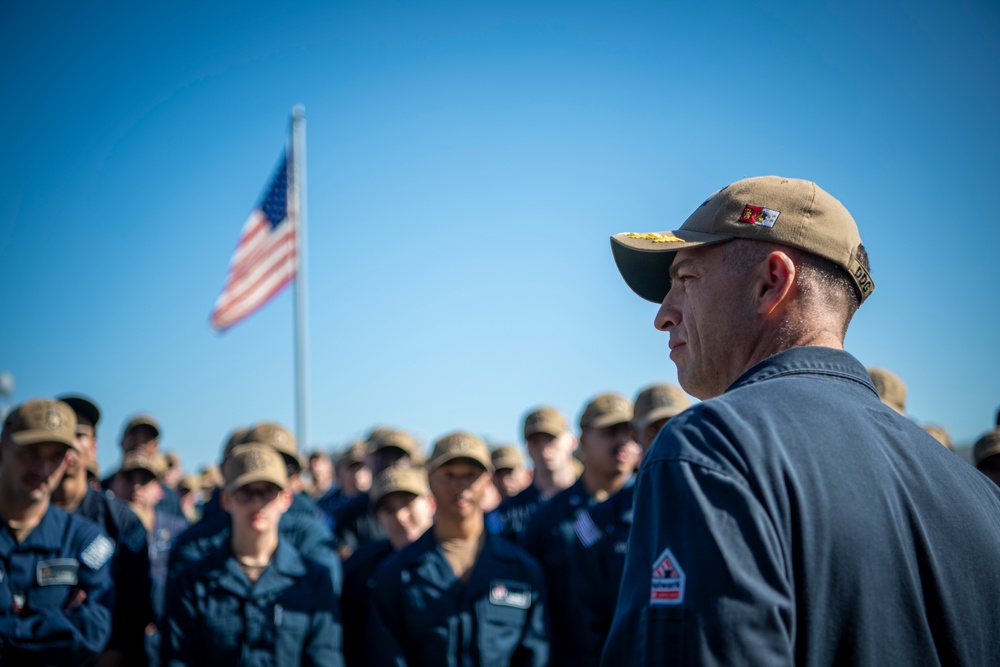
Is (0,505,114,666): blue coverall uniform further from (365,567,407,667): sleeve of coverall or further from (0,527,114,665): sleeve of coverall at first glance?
(365,567,407,667): sleeve of coverall

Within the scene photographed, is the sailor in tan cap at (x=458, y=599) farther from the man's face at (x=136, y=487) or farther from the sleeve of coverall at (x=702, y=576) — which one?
the sleeve of coverall at (x=702, y=576)

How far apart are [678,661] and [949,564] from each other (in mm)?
621

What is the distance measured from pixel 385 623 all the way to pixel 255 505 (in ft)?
3.72

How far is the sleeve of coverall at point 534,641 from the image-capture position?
4.95 metres

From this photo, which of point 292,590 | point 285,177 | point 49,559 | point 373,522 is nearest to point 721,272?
point 292,590

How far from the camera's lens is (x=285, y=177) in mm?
14758

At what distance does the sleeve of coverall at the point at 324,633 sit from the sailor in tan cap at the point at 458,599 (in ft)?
0.73

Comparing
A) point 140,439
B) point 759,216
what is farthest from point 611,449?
point 140,439

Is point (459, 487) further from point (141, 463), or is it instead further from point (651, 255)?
point (141, 463)

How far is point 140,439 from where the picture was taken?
834 centimetres

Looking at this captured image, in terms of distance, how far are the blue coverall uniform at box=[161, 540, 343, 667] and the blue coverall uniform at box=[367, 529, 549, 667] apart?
12.9 inches

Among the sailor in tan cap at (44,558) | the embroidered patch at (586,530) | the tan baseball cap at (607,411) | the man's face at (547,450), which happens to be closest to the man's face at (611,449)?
the tan baseball cap at (607,411)

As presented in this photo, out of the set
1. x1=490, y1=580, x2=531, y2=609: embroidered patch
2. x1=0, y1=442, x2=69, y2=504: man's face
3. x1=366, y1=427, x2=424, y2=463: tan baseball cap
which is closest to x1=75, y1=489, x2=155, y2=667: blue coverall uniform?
x1=0, y1=442, x2=69, y2=504: man's face

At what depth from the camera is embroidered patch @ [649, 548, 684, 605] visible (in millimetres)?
1352
